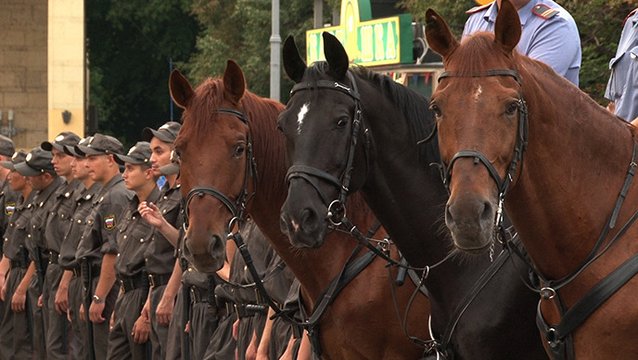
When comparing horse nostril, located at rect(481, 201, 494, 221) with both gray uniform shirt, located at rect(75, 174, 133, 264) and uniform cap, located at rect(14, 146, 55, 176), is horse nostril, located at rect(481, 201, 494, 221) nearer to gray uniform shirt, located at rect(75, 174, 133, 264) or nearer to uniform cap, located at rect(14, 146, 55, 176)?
gray uniform shirt, located at rect(75, 174, 133, 264)

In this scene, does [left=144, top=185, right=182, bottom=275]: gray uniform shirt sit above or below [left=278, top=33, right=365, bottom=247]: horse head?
below

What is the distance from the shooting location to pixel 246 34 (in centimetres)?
4175

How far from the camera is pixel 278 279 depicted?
8883mm

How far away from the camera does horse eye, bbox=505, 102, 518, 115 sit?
5277mm

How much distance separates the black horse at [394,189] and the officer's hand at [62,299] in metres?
7.15

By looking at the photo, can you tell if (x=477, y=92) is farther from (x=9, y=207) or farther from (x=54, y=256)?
(x=9, y=207)

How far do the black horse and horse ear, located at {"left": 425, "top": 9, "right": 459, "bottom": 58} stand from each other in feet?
3.20

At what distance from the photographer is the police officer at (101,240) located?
12586mm

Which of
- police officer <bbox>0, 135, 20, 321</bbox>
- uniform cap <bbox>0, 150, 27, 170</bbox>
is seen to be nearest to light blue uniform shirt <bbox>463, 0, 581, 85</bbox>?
uniform cap <bbox>0, 150, 27, 170</bbox>

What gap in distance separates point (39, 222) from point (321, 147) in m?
8.75

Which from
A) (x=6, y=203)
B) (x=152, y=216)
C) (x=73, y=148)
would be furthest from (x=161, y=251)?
(x=6, y=203)

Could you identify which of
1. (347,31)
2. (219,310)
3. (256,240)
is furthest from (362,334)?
(347,31)

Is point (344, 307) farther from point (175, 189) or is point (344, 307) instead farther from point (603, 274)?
point (175, 189)

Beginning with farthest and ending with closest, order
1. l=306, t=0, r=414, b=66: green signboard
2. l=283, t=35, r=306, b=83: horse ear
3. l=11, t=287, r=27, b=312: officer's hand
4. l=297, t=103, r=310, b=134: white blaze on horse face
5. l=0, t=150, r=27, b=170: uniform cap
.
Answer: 1. l=306, t=0, r=414, b=66: green signboard
2. l=0, t=150, r=27, b=170: uniform cap
3. l=11, t=287, r=27, b=312: officer's hand
4. l=283, t=35, r=306, b=83: horse ear
5. l=297, t=103, r=310, b=134: white blaze on horse face
